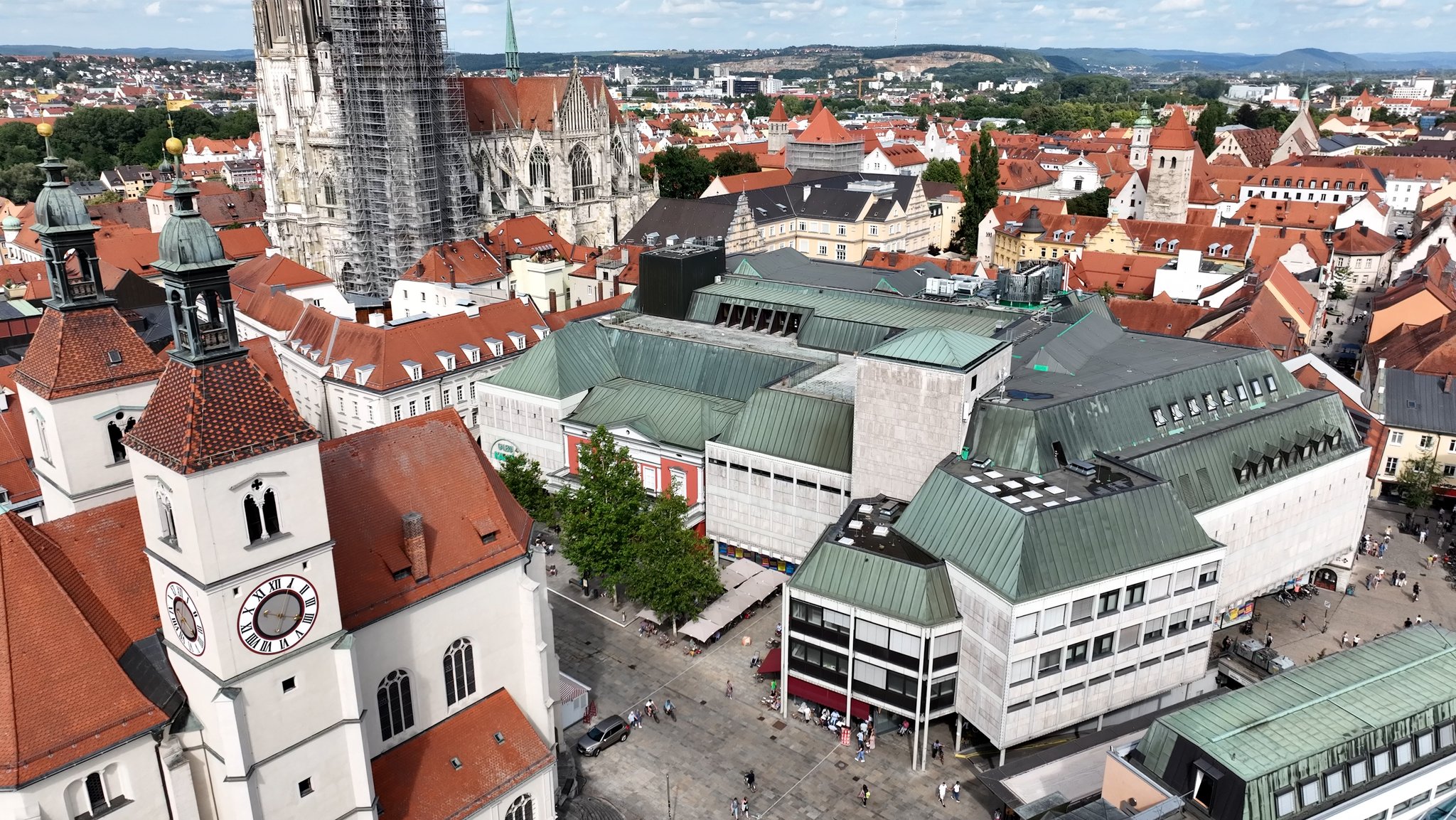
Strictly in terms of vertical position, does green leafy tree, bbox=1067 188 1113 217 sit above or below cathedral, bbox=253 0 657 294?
below

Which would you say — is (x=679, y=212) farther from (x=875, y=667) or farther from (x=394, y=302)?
(x=875, y=667)

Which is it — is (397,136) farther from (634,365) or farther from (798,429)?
(798,429)

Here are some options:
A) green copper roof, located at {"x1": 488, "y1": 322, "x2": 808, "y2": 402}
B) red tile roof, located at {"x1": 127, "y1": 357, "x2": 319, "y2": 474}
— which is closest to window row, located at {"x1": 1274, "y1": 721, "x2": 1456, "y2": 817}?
red tile roof, located at {"x1": 127, "y1": 357, "x2": 319, "y2": 474}

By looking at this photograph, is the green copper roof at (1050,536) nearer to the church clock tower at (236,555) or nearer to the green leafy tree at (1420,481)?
the church clock tower at (236,555)

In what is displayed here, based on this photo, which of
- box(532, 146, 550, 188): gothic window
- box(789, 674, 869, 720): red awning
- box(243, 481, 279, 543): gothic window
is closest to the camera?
box(243, 481, 279, 543): gothic window

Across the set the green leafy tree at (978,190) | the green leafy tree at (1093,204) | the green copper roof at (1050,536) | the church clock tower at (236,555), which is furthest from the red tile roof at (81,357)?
the green leafy tree at (1093,204)

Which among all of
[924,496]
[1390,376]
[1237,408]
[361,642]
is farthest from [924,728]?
[1390,376]

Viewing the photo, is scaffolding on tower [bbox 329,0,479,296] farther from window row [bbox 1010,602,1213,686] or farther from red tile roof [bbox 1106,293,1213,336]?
window row [bbox 1010,602,1213,686]
